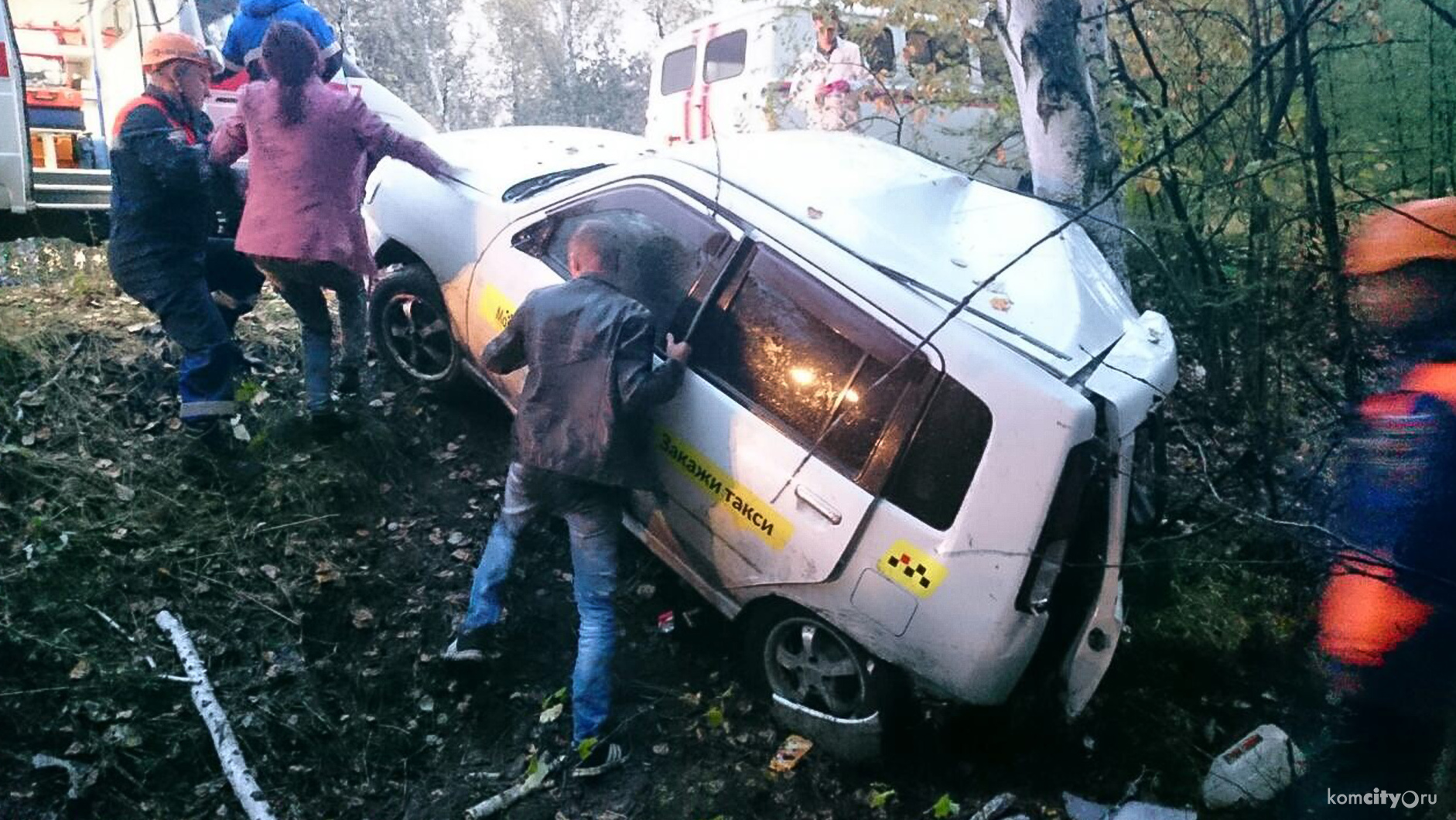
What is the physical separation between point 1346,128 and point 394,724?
6.58 meters

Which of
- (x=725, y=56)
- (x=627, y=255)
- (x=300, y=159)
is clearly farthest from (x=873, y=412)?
(x=725, y=56)

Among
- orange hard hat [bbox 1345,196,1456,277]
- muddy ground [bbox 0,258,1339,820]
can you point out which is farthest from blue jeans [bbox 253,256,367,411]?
orange hard hat [bbox 1345,196,1456,277]

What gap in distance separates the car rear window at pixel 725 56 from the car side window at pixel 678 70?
15.1 inches

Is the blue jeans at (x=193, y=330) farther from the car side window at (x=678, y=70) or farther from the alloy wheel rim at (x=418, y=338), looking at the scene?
the car side window at (x=678, y=70)

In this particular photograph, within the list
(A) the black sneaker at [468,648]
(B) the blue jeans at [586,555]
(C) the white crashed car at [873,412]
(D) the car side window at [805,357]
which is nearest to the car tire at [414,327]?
(C) the white crashed car at [873,412]

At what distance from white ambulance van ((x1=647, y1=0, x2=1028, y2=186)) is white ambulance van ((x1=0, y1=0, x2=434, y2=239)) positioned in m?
3.53

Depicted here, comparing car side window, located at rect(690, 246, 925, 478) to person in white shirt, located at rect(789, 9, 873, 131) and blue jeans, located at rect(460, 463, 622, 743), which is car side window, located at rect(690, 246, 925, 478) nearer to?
blue jeans, located at rect(460, 463, 622, 743)

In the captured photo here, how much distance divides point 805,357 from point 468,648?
1848 millimetres

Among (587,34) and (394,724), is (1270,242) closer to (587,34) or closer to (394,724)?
(394,724)

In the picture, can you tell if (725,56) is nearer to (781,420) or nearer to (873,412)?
(781,420)

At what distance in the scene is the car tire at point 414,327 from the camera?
193 inches

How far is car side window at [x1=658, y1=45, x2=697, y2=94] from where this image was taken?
11445mm

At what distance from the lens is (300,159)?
4363 mm

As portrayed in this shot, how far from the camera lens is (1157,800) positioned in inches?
147
